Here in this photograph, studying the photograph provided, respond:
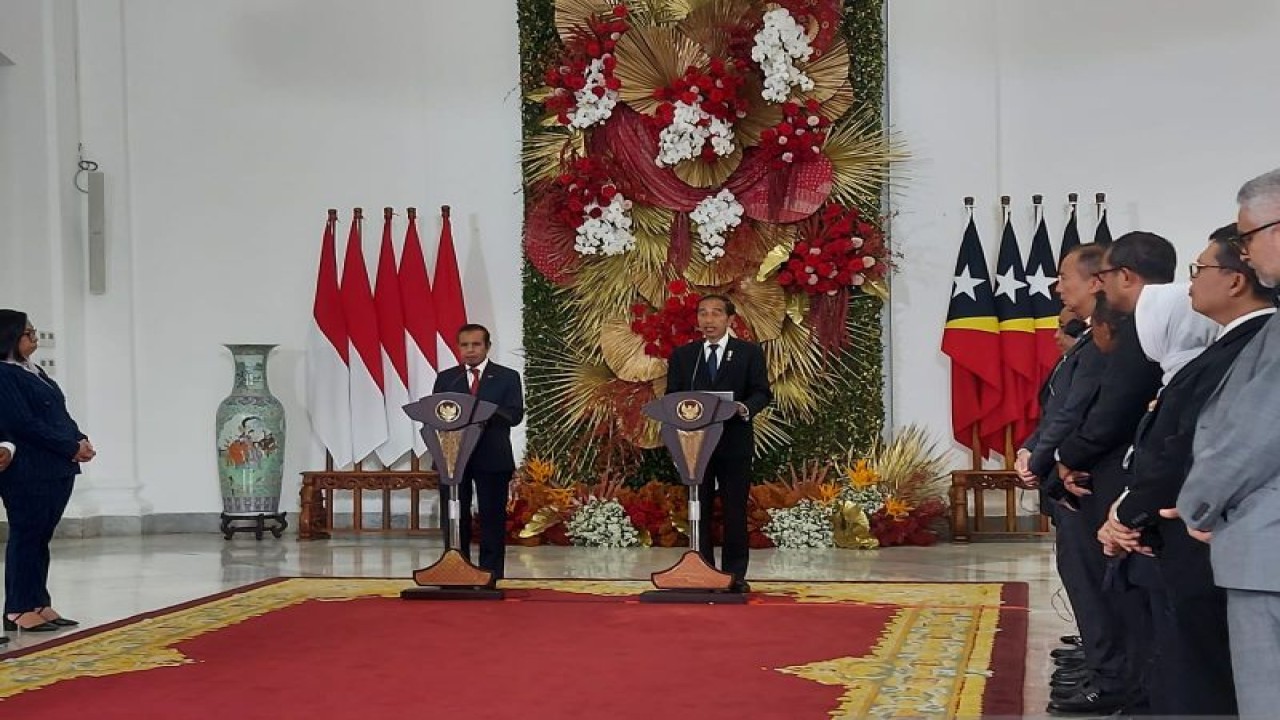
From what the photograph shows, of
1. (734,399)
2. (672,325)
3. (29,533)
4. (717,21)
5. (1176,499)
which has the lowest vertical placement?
(29,533)

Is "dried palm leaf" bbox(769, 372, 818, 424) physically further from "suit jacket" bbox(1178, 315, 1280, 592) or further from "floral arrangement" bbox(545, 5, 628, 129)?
"suit jacket" bbox(1178, 315, 1280, 592)

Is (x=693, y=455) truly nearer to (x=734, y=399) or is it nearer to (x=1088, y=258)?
(x=734, y=399)

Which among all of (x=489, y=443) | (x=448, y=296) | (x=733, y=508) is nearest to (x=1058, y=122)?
(x=448, y=296)

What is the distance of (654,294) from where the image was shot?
11.9 m

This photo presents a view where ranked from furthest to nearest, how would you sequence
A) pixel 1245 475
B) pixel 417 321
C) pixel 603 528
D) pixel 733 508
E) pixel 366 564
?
pixel 417 321
pixel 603 528
pixel 366 564
pixel 733 508
pixel 1245 475

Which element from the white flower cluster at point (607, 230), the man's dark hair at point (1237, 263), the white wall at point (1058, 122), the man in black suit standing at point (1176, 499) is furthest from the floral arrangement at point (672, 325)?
the man's dark hair at point (1237, 263)

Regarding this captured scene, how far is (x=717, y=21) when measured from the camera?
11844 mm

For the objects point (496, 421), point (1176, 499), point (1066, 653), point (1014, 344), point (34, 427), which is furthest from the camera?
point (1014, 344)

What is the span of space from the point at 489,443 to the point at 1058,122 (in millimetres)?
5602

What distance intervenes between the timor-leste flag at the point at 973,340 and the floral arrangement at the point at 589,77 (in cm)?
292

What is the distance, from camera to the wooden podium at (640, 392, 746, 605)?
8047mm

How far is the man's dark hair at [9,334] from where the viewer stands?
704 cm

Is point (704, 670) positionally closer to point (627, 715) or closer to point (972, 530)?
point (627, 715)

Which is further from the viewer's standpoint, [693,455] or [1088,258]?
[693,455]
